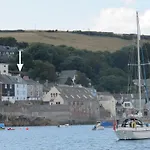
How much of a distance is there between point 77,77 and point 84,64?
8.19m

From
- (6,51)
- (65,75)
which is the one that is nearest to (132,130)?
(65,75)

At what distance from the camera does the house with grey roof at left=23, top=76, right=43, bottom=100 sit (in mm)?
125669

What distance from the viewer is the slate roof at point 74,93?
116 meters

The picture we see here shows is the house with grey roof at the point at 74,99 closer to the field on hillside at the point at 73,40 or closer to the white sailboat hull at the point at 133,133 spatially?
the field on hillside at the point at 73,40

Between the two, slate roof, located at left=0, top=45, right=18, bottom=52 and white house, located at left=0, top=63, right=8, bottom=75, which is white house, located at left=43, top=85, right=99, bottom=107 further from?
slate roof, located at left=0, top=45, right=18, bottom=52

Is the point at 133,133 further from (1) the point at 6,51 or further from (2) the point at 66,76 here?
(1) the point at 6,51

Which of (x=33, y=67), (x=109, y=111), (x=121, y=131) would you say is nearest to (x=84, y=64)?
(x=33, y=67)

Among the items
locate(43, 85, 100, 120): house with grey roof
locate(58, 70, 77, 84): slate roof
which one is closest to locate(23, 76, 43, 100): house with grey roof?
locate(43, 85, 100, 120): house with grey roof

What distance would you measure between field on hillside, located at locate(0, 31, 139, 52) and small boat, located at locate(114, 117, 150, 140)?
108m

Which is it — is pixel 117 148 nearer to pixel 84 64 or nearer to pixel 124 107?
pixel 124 107

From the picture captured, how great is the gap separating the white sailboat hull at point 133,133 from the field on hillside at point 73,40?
108 meters

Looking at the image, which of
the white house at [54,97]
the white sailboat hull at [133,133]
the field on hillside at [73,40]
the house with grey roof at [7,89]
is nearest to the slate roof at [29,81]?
the house with grey roof at [7,89]

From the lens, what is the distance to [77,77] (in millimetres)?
142875

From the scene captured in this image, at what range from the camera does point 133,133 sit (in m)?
56.2
